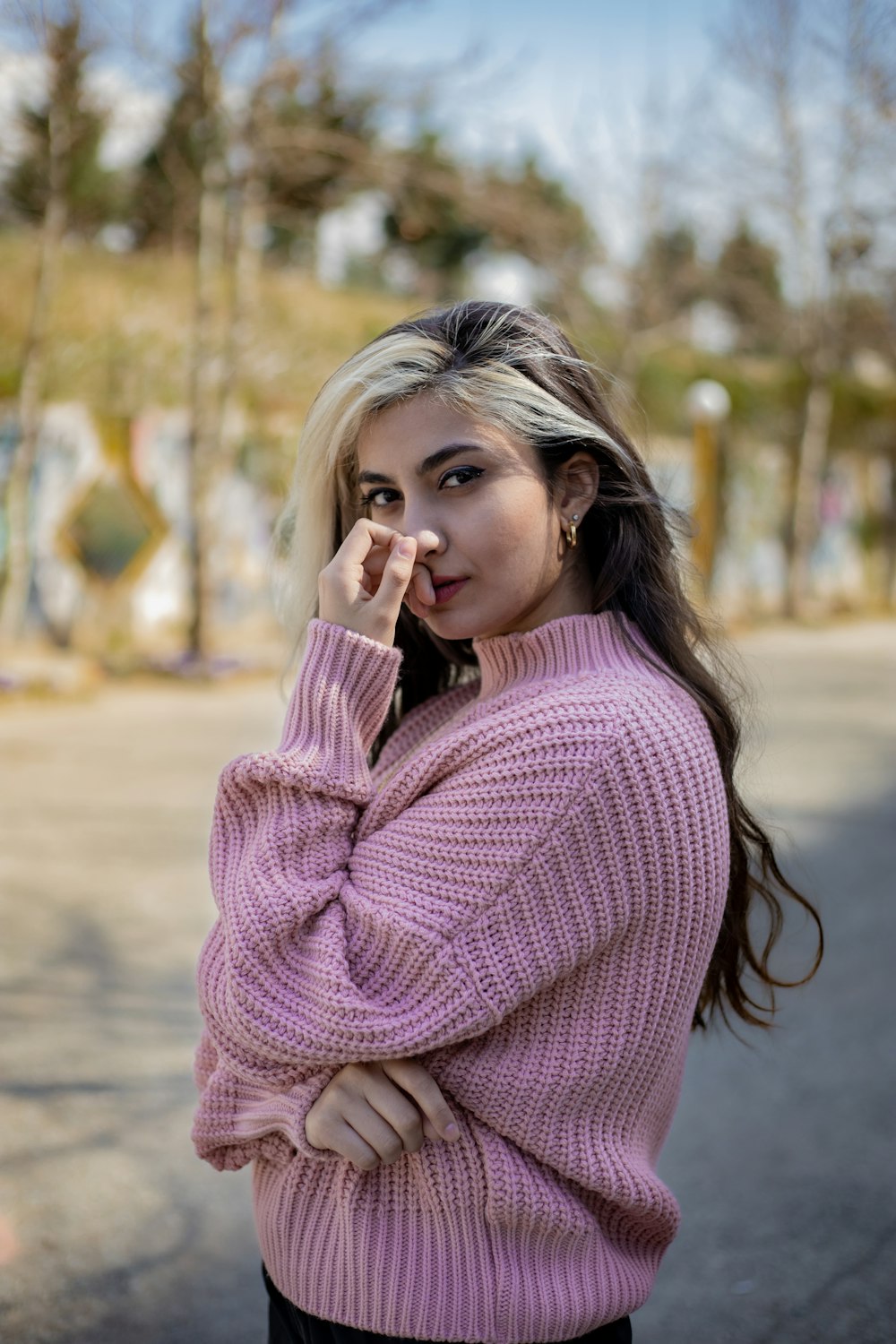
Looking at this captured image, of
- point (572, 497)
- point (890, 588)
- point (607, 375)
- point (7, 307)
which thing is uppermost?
point (7, 307)

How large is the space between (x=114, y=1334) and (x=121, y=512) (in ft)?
27.7

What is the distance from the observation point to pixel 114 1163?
2850mm

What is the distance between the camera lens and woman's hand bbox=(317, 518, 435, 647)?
1414 mm

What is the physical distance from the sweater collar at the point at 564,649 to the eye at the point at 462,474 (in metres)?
0.20

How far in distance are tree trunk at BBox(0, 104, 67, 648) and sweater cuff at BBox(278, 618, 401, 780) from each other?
26.7 feet

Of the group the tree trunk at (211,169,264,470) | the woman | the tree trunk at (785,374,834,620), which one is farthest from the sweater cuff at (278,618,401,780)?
the tree trunk at (785,374,834,620)

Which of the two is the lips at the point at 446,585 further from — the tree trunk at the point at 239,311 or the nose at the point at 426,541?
the tree trunk at the point at 239,311

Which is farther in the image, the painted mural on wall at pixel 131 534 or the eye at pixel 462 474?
the painted mural on wall at pixel 131 534

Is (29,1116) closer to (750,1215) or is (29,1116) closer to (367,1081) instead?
(750,1215)

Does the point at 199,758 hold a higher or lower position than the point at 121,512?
lower

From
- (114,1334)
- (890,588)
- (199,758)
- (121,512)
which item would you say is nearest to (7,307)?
(121,512)

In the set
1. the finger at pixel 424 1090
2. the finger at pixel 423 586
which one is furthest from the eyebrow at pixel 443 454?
the finger at pixel 424 1090

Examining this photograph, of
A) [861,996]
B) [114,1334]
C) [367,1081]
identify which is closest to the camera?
[367,1081]

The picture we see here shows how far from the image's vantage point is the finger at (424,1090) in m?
1.26
